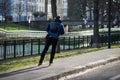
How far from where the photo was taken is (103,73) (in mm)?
14914

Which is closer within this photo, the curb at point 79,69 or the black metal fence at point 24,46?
the curb at point 79,69

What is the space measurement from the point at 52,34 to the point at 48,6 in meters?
114

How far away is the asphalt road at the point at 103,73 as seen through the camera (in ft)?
44.0

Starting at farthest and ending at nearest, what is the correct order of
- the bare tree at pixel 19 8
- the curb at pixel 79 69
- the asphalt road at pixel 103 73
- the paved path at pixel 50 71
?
the bare tree at pixel 19 8 < the asphalt road at pixel 103 73 < the curb at pixel 79 69 < the paved path at pixel 50 71

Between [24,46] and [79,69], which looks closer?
[79,69]

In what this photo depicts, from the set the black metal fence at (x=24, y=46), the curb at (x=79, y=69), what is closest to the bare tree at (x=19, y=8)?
the black metal fence at (x=24, y=46)

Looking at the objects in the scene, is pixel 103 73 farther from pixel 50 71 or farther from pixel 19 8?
pixel 19 8

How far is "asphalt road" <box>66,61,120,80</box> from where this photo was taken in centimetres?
1341

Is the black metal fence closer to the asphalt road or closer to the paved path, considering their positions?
the paved path

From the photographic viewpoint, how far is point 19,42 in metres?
20.6

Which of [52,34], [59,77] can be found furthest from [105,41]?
[59,77]

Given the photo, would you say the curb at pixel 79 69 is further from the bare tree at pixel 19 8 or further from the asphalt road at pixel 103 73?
the bare tree at pixel 19 8

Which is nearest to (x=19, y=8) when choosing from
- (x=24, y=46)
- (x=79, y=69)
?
(x=24, y=46)

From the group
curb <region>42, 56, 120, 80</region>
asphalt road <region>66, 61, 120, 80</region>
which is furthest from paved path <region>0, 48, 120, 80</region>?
asphalt road <region>66, 61, 120, 80</region>
